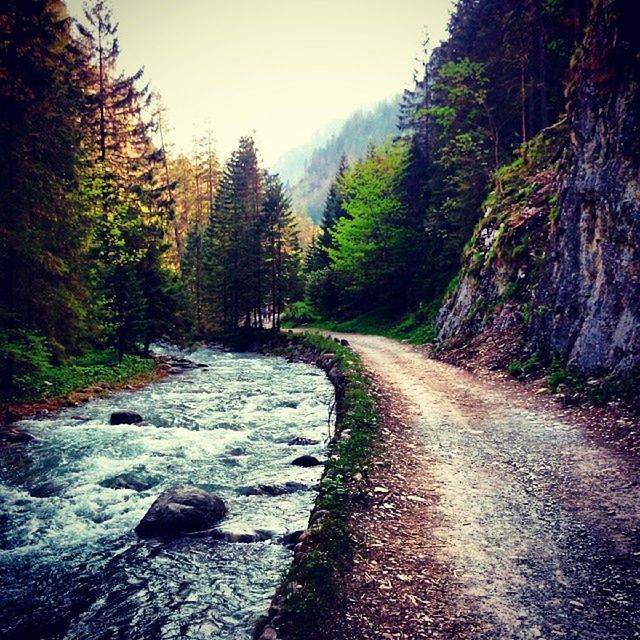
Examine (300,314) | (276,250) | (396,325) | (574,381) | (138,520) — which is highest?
(276,250)

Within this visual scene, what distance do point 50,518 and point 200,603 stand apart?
4224 millimetres

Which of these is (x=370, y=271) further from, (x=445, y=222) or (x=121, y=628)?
(x=121, y=628)

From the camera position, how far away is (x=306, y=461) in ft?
35.0

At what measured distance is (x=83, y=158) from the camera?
18422mm

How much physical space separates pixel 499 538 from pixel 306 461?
5.54 meters

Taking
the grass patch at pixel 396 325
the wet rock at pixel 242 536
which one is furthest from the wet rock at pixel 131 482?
the grass patch at pixel 396 325

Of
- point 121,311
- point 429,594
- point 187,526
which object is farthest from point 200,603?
point 121,311

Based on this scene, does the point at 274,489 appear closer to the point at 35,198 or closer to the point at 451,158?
the point at 35,198

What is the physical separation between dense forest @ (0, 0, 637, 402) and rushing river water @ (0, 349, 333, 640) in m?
4.52

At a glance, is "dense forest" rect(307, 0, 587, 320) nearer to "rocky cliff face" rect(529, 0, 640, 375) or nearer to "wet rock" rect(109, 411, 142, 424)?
"rocky cliff face" rect(529, 0, 640, 375)

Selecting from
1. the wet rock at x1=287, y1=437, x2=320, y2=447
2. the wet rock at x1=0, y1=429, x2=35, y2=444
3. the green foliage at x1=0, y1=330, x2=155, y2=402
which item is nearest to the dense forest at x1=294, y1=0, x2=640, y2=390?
the wet rock at x1=287, y1=437, x2=320, y2=447

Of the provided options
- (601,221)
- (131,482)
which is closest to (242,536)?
(131,482)

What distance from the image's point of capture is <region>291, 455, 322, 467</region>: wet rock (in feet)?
34.8

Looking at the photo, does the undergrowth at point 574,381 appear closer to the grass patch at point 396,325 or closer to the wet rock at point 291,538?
the wet rock at point 291,538
